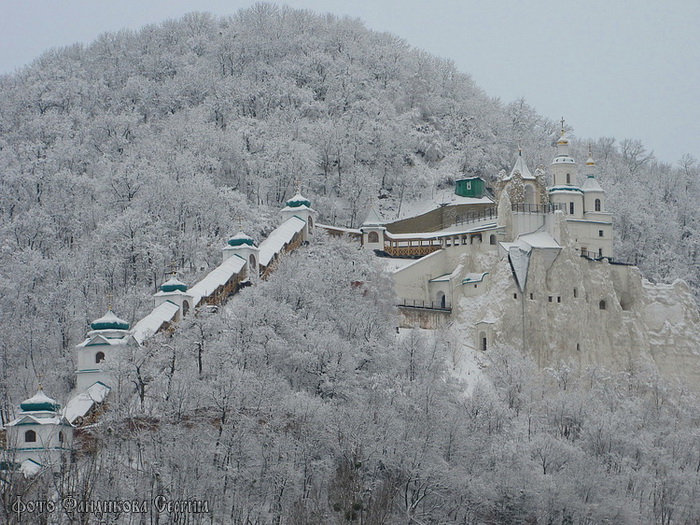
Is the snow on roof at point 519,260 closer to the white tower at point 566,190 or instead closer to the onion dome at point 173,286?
the white tower at point 566,190

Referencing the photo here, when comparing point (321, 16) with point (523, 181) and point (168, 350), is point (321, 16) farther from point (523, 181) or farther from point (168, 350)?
point (168, 350)

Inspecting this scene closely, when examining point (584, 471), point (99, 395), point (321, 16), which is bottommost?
point (584, 471)

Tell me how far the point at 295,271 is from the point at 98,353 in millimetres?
13646

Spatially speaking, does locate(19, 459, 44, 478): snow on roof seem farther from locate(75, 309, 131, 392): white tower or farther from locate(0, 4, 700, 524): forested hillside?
locate(75, 309, 131, 392): white tower

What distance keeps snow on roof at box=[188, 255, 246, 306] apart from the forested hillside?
2.13 m

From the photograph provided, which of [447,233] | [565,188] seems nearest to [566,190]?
[565,188]

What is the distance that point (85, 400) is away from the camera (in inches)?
1951

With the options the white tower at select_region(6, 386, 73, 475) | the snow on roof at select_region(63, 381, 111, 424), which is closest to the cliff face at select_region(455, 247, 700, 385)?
the snow on roof at select_region(63, 381, 111, 424)

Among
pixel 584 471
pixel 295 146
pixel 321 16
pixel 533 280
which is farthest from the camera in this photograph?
pixel 321 16

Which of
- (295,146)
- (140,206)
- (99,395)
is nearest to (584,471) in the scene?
(99,395)

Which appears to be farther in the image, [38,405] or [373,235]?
[373,235]

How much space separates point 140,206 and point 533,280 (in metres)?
23.7

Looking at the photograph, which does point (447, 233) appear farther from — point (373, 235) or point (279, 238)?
point (279, 238)

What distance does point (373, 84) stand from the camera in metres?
105
